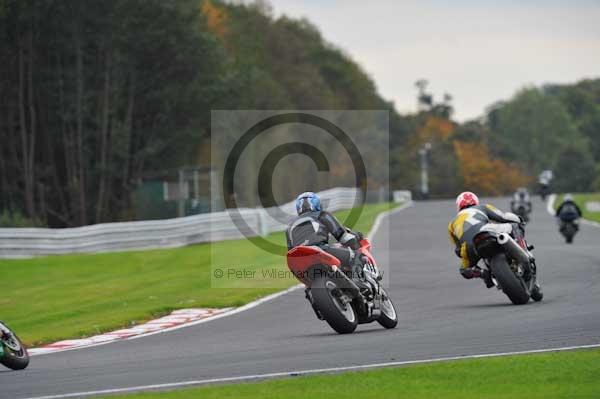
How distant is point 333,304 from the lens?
12.7 meters

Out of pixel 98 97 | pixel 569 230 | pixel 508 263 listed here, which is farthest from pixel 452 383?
pixel 98 97

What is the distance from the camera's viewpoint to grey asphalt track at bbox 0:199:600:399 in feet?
34.0

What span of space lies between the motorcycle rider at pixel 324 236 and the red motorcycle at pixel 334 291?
9 centimetres

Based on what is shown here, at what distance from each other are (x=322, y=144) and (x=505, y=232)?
72.6 m

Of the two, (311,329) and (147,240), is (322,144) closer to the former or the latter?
(147,240)

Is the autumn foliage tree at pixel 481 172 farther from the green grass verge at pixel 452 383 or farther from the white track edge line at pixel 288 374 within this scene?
the green grass verge at pixel 452 383

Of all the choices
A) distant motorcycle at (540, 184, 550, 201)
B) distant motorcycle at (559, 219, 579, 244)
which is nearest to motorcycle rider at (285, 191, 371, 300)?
distant motorcycle at (559, 219, 579, 244)

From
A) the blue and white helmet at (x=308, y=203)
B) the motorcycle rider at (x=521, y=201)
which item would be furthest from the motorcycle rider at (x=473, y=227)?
the motorcycle rider at (x=521, y=201)

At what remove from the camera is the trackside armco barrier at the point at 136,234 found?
30.1 m

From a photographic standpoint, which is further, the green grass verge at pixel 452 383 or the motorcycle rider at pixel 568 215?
the motorcycle rider at pixel 568 215

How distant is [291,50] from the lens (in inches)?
4001

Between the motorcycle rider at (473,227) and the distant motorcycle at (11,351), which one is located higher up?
the motorcycle rider at (473,227)

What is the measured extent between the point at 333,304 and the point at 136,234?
67.9 ft

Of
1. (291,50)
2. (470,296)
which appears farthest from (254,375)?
(291,50)
